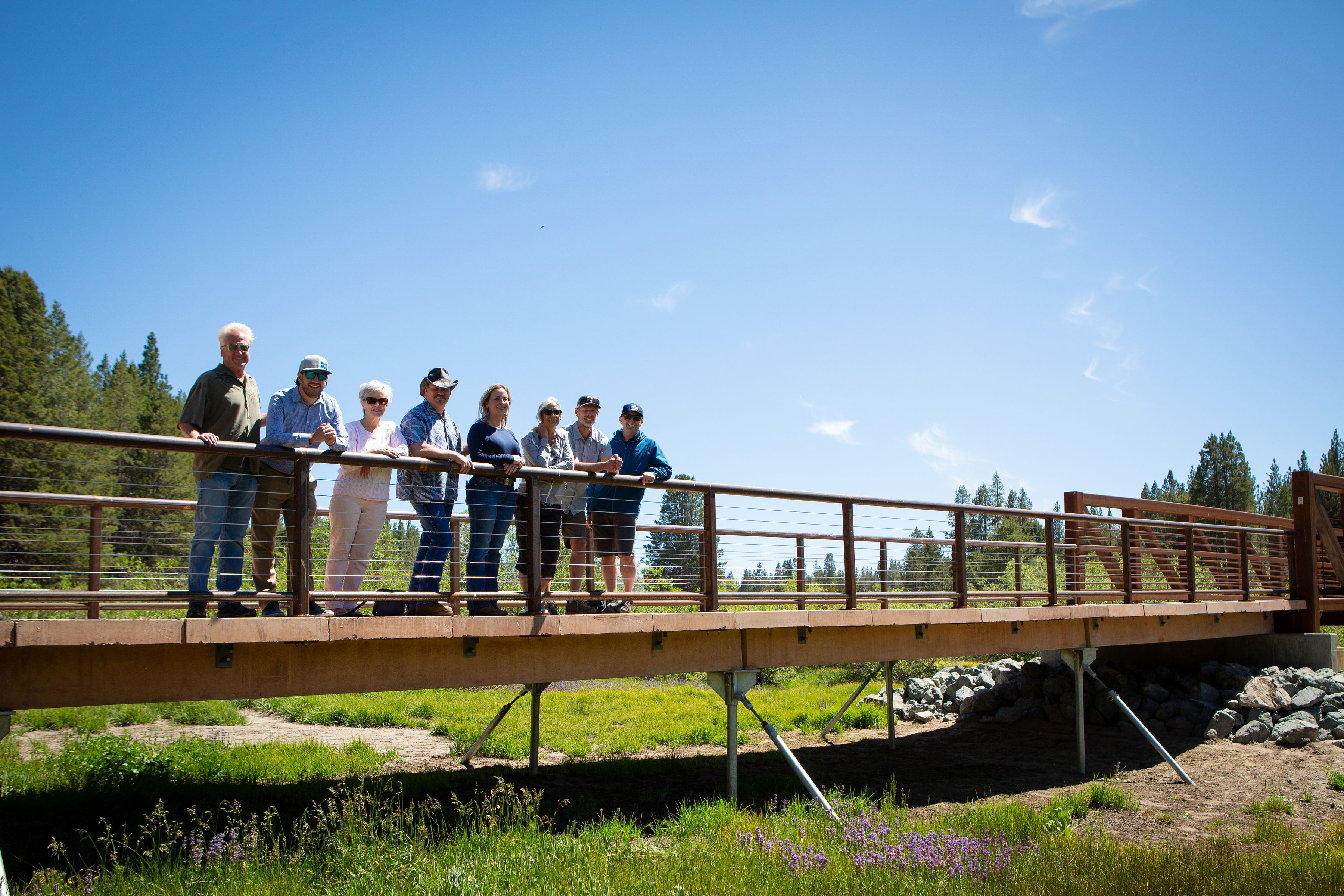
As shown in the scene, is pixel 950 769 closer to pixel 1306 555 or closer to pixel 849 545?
pixel 849 545

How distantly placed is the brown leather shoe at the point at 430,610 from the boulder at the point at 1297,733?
42.6 ft

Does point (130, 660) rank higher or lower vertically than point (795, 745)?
higher

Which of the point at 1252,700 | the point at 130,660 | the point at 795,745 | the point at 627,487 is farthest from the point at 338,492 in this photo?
the point at 1252,700

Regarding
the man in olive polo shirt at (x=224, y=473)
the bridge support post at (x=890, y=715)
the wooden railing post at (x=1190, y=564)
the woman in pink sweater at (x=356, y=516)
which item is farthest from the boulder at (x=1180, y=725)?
the man in olive polo shirt at (x=224, y=473)

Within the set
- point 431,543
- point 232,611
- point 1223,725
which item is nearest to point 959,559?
point 431,543

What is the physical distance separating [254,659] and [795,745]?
1105 cm

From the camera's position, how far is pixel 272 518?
6973 mm

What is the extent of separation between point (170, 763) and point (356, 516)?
562 cm

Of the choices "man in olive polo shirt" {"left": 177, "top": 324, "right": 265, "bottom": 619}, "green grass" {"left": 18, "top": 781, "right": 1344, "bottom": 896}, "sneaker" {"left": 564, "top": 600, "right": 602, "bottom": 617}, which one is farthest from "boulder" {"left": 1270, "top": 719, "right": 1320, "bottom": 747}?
"man in olive polo shirt" {"left": 177, "top": 324, "right": 265, "bottom": 619}

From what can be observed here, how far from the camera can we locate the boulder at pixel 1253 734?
574 inches

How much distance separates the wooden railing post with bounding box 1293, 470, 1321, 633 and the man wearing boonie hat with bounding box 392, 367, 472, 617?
51.9ft

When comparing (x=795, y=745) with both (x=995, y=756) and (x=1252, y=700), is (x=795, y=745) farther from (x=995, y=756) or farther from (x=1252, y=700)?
(x=1252, y=700)

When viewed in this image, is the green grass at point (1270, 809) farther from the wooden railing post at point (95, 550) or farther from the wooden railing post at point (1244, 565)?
the wooden railing post at point (95, 550)

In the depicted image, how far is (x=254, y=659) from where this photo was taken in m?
6.83
